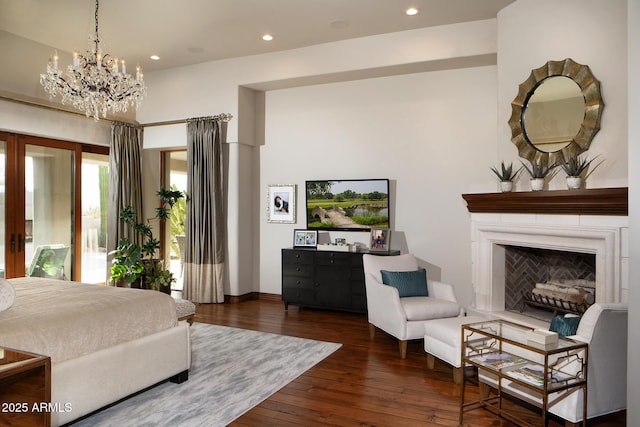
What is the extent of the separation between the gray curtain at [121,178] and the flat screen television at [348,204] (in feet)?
9.08

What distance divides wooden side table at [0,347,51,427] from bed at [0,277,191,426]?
1.22 feet

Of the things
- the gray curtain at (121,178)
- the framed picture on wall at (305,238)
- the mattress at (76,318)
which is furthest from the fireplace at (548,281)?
the gray curtain at (121,178)

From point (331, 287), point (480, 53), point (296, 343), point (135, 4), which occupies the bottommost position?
point (296, 343)

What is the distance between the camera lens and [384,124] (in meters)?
5.96

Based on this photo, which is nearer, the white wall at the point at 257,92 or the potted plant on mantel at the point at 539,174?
the potted plant on mantel at the point at 539,174

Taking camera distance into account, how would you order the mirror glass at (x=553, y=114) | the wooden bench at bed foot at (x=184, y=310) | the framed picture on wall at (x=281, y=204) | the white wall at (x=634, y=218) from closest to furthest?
the white wall at (x=634, y=218), the mirror glass at (x=553, y=114), the wooden bench at bed foot at (x=184, y=310), the framed picture on wall at (x=281, y=204)

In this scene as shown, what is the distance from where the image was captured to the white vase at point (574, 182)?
3.67 meters

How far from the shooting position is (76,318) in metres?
2.73

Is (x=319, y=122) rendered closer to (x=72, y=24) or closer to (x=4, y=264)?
(x=72, y=24)

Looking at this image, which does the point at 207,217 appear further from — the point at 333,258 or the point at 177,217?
the point at 333,258

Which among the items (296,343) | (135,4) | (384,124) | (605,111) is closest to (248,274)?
(296,343)

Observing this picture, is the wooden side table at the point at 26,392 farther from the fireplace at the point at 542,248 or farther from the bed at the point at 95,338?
the fireplace at the point at 542,248

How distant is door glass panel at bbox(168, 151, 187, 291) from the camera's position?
727cm

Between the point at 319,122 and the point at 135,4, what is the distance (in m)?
2.69
